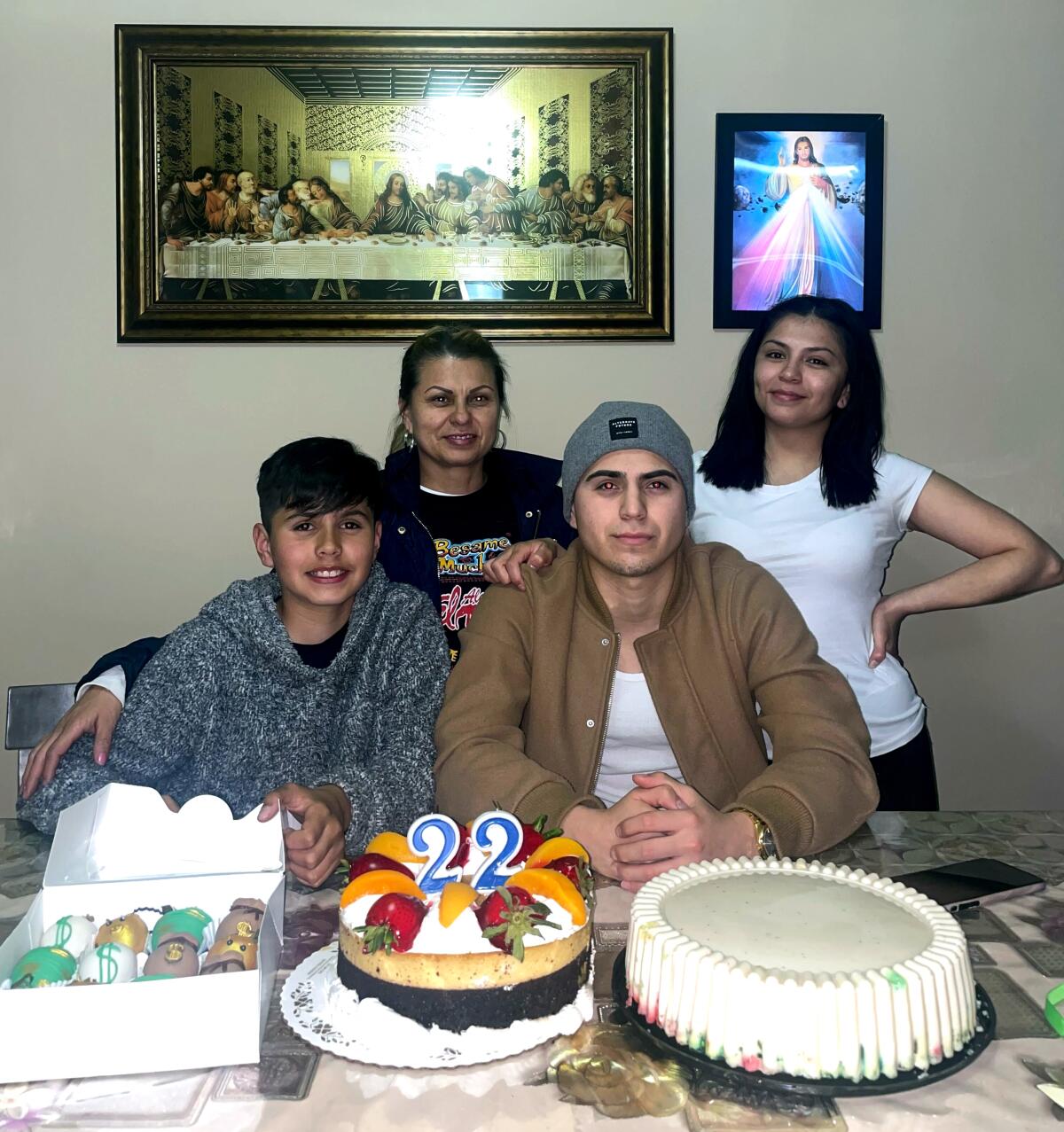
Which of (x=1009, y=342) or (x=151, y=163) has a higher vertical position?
(x=151, y=163)

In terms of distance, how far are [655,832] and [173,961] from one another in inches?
24.7

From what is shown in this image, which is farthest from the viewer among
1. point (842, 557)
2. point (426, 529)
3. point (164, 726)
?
point (426, 529)

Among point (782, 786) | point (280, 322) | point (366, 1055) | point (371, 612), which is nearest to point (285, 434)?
point (280, 322)

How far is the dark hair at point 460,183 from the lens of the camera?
3.07m

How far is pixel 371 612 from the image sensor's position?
1.82 m

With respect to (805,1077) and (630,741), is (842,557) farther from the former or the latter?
(805,1077)

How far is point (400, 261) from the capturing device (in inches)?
121

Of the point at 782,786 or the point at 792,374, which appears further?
the point at 792,374

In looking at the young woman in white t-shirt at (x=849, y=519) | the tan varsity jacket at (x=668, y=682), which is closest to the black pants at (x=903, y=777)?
the young woman in white t-shirt at (x=849, y=519)

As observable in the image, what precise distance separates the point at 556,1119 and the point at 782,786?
717mm

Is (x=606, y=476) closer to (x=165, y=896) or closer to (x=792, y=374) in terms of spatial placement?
(x=792, y=374)

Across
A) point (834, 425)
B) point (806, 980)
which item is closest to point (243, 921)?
point (806, 980)

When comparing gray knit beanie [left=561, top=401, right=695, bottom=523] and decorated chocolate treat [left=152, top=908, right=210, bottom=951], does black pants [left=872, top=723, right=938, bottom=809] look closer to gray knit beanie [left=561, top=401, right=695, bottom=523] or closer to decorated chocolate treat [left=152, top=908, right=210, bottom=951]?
gray knit beanie [left=561, top=401, right=695, bottom=523]

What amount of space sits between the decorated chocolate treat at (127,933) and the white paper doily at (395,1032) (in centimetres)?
15
